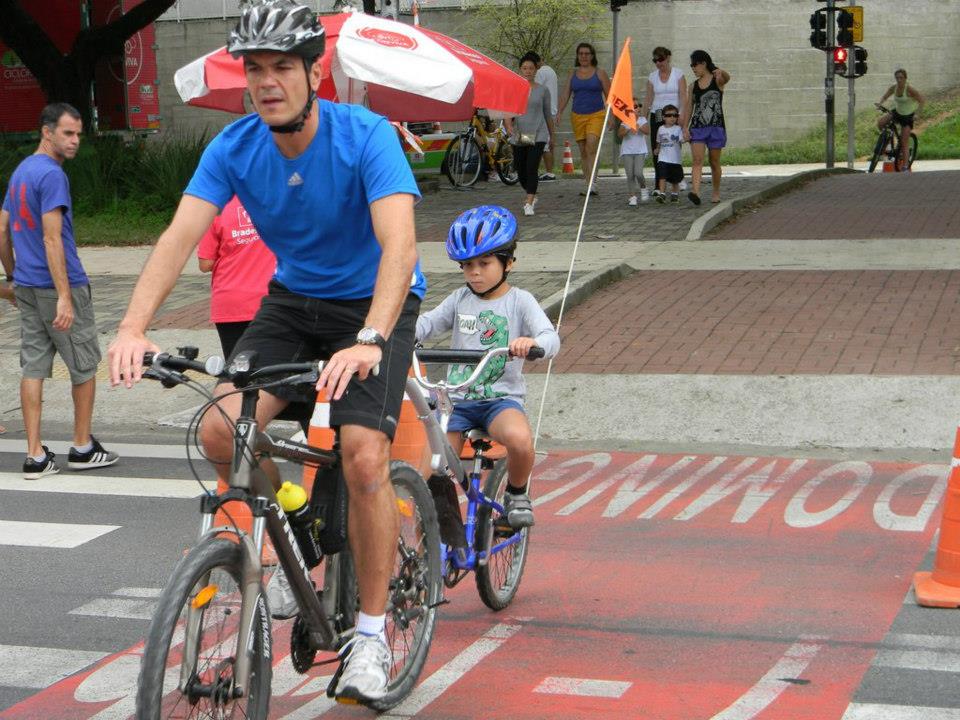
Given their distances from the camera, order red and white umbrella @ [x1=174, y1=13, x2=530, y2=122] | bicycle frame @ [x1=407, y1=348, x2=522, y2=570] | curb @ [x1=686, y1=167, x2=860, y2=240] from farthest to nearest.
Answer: curb @ [x1=686, y1=167, x2=860, y2=240]
red and white umbrella @ [x1=174, y1=13, x2=530, y2=122]
bicycle frame @ [x1=407, y1=348, x2=522, y2=570]

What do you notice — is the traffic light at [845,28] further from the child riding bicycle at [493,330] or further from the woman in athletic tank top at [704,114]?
the child riding bicycle at [493,330]

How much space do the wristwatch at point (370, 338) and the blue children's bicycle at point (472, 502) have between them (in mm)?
923

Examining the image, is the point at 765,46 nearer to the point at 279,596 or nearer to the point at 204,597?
the point at 279,596

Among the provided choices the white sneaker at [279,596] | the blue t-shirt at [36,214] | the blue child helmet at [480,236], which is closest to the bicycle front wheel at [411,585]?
the white sneaker at [279,596]

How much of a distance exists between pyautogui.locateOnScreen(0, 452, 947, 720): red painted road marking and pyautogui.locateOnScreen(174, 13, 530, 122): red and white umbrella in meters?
4.31

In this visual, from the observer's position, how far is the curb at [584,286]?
1088cm

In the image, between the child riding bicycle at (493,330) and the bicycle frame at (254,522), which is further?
the child riding bicycle at (493,330)

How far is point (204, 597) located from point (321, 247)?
3.71 feet

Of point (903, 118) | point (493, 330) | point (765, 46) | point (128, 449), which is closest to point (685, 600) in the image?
point (493, 330)

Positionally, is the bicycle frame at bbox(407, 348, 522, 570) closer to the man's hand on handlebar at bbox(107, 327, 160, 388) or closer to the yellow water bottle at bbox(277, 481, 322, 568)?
the yellow water bottle at bbox(277, 481, 322, 568)

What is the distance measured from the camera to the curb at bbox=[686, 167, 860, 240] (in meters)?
15.0

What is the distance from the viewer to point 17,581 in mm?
6062

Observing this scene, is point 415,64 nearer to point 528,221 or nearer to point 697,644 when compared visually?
point 528,221

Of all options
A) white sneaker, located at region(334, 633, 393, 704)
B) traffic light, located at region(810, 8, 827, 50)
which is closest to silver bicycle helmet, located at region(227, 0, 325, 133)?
white sneaker, located at region(334, 633, 393, 704)
